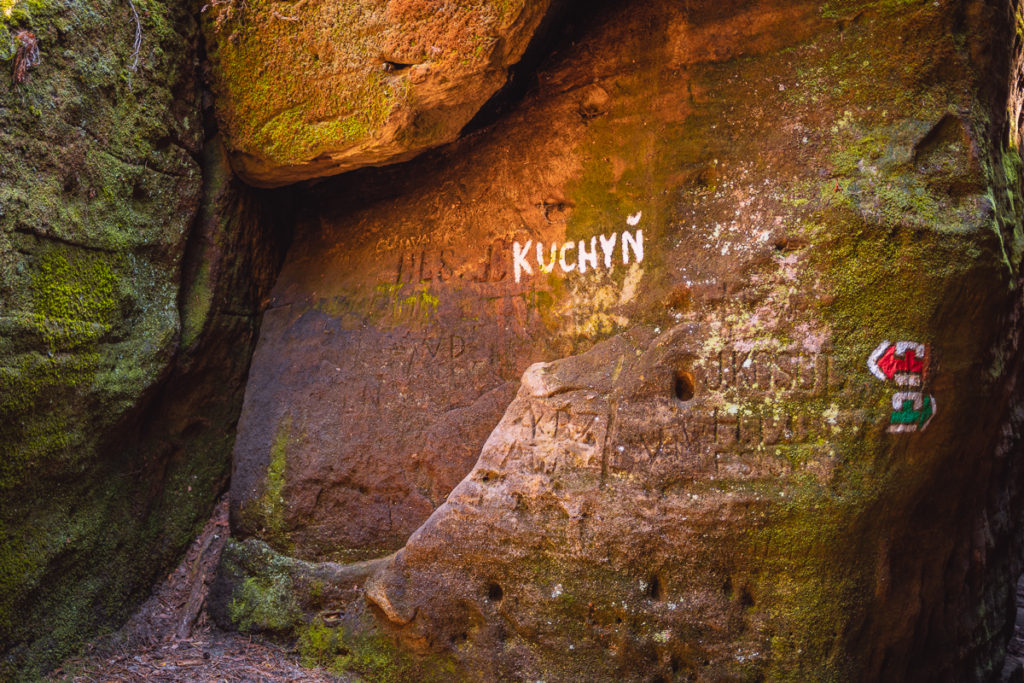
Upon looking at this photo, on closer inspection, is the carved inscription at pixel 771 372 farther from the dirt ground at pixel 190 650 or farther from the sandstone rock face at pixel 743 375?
the dirt ground at pixel 190 650

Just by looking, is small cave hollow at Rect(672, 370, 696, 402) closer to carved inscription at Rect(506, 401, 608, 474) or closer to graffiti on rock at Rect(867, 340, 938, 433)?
carved inscription at Rect(506, 401, 608, 474)

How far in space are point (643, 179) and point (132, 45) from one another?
2.68 meters

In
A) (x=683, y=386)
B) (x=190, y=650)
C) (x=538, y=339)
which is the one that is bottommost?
(x=190, y=650)

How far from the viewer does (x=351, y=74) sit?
3.57 m

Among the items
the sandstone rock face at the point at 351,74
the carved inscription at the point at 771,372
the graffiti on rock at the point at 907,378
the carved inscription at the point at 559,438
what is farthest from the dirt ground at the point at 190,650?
the sandstone rock face at the point at 351,74

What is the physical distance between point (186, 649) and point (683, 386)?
290cm

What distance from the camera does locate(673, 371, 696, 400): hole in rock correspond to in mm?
3031

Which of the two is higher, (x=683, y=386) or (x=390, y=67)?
(x=390, y=67)

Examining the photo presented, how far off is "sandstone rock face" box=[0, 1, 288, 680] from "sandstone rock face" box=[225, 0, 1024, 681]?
830mm

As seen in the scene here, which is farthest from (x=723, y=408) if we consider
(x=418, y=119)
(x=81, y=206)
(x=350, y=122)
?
(x=81, y=206)

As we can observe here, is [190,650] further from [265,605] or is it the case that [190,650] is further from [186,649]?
[265,605]

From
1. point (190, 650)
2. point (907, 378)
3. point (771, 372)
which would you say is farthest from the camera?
point (190, 650)

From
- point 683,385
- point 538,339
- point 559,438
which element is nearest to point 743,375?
point 683,385

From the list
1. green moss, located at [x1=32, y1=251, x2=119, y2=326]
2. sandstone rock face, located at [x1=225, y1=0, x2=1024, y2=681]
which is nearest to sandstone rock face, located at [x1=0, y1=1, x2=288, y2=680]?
green moss, located at [x1=32, y1=251, x2=119, y2=326]
